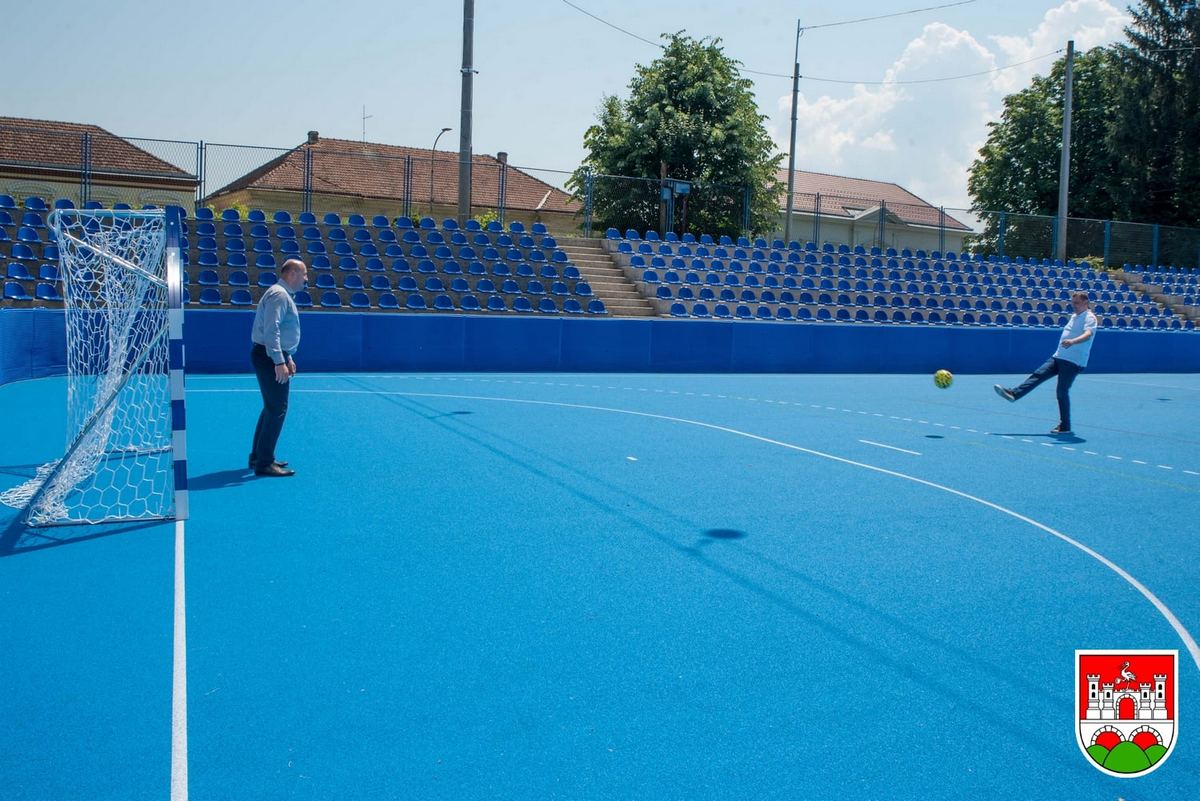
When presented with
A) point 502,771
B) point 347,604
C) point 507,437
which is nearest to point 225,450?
point 507,437

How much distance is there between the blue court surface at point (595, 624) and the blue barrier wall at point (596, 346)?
8.75 meters

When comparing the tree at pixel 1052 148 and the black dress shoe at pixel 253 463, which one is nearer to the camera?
the black dress shoe at pixel 253 463

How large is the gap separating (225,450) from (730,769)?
27.5 ft

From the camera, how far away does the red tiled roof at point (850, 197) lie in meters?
43.6

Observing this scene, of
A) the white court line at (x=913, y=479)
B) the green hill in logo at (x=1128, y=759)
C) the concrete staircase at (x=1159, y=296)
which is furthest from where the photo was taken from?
the concrete staircase at (x=1159, y=296)

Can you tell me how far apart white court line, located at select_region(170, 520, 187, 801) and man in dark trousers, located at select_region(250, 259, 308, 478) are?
3164 mm

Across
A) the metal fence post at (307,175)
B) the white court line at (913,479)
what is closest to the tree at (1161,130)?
the metal fence post at (307,175)

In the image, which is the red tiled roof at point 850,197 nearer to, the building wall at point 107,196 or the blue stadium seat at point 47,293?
the building wall at point 107,196

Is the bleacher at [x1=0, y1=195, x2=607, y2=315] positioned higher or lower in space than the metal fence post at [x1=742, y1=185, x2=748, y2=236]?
lower

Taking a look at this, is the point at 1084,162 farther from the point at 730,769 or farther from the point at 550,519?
the point at 730,769

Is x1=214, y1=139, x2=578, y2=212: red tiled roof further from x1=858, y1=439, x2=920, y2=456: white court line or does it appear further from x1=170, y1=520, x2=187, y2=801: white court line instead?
x1=170, y1=520, x2=187, y2=801: white court line

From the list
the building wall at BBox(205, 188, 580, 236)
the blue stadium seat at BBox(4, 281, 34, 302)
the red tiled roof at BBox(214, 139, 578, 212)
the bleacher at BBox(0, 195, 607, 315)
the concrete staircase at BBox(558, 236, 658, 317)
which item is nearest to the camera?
the blue stadium seat at BBox(4, 281, 34, 302)

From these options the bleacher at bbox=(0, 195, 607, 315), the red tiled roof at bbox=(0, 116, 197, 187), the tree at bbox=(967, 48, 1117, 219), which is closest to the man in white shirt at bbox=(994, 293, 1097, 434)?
the bleacher at bbox=(0, 195, 607, 315)

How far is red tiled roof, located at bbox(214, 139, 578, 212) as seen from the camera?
31234 mm
